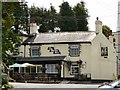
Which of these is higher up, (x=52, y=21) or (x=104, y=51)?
(x=52, y=21)

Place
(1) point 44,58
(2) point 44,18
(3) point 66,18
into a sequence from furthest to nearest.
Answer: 1. (2) point 44,18
2. (3) point 66,18
3. (1) point 44,58

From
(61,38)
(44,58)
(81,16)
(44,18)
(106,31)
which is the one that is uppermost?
(81,16)

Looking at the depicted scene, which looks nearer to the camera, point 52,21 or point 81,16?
point 81,16

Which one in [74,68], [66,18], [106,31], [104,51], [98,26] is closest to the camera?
[74,68]

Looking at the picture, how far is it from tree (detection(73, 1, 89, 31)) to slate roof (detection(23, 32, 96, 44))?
16806 millimetres

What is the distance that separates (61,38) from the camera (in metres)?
45.3

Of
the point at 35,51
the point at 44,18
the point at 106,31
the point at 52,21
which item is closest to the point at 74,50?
the point at 35,51

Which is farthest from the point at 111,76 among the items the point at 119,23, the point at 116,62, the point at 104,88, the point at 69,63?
the point at 104,88

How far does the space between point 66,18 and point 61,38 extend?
1793 centimetres

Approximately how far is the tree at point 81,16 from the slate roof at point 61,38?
16806mm

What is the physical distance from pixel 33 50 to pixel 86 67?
22.1 feet

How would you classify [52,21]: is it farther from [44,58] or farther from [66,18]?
[44,58]

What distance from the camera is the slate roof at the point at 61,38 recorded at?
145 ft

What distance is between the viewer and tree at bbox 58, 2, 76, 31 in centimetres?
6256
